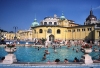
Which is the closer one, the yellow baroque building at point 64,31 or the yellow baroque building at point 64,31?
the yellow baroque building at point 64,31

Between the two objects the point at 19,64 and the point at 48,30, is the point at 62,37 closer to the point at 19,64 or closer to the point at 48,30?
the point at 48,30

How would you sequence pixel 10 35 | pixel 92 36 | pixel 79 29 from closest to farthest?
pixel 92 36
pixel 79 29
pixel 10 35

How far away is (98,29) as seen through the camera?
157 ft

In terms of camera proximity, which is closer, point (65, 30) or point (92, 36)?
point (92, 36)

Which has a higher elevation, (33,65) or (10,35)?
(10,35)

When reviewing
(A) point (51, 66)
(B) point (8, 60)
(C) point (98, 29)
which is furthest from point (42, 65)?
(C) point (98, 29)

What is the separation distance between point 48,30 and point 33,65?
47177mm

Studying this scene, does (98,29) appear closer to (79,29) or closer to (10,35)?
(79,29)

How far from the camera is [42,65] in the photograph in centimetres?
952

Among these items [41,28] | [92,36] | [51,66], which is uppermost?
[41,28]

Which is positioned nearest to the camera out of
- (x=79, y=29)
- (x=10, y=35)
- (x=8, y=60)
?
(x=8, y=60)

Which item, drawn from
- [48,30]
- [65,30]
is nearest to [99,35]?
[65,30]

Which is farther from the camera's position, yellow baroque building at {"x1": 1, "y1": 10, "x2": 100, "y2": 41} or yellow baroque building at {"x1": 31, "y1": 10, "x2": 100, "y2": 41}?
yellow baroque building at {"x1": 31, "y1": 10, "x2": 100, "y2": 41}

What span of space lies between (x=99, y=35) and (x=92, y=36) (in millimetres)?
3282
